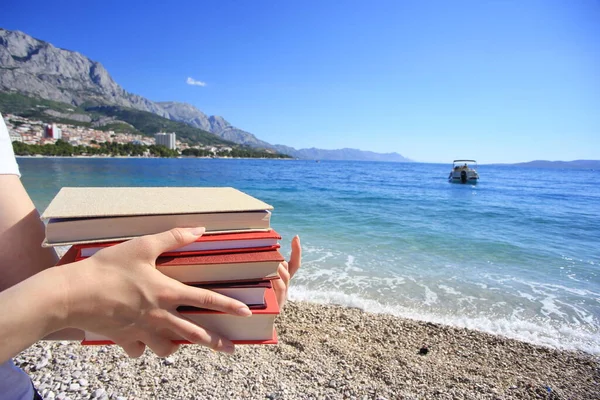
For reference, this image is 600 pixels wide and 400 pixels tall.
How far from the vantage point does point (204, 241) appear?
75 centimetres

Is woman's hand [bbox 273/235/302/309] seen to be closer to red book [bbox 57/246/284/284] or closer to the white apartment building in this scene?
red book [bbox 57/246/284/284]

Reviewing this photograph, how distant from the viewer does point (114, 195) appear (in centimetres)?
94

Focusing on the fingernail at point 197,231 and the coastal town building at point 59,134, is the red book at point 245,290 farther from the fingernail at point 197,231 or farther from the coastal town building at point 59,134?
the coastal town building at point 59,134

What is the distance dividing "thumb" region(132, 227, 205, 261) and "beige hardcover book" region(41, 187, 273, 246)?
0.21 ft

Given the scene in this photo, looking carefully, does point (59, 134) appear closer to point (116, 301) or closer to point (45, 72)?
point (45, 72)

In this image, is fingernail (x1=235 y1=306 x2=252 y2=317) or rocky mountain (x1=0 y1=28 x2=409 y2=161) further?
rocky mountain (x1=0 y1=28 x2=409 y2=161)

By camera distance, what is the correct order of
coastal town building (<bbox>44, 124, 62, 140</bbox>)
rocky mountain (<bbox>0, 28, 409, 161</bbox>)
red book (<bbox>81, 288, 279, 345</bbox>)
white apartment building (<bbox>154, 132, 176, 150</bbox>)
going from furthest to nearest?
1. rocky mountain (<bbox>0, 28, 409, 161</bbox>)
2. white apartment building (<bbox>154, 132, 176, 150</bbox>)
3. coastal town building (<bbox>44, 124, 62, 140</bbox>)
4. red book (<bbox>81, 288, 279, 345</bbox>)

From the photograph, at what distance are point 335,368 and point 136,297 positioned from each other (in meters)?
3.21

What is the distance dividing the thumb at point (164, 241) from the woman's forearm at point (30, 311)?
15 cm

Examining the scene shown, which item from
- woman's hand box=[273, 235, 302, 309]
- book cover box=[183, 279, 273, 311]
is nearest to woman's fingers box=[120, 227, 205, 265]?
book cover box=[183, 279, 273, 311]

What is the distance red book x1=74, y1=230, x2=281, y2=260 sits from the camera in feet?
2.39

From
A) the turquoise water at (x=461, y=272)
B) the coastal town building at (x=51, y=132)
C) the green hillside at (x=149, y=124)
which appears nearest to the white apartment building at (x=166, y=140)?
the green hillside at (x=149, y=124)

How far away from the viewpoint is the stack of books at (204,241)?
0.71 m

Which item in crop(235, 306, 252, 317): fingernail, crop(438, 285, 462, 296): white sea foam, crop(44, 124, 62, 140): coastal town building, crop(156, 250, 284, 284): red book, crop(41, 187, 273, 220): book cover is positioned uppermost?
crop(44, 124, 62, 140): coastal town building
